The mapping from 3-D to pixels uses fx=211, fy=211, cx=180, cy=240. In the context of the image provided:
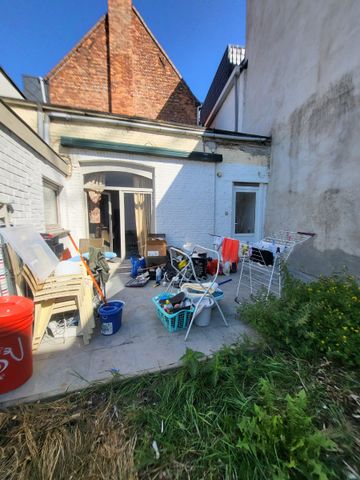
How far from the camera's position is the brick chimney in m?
7.16

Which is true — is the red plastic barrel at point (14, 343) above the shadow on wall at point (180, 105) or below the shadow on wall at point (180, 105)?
below

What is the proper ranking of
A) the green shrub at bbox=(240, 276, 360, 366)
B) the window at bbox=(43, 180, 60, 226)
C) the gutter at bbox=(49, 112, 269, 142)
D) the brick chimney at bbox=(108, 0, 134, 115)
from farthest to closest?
the brick chimney at bbox=(108, 0, 134, 115) → the gutter at bbox=(49, 112, 269, 142) → the window at bbox=(43, 180, 60, 226) → the green shrub at bbox=(240, 276, 360, 366)

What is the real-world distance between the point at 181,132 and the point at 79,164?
266 centimetres

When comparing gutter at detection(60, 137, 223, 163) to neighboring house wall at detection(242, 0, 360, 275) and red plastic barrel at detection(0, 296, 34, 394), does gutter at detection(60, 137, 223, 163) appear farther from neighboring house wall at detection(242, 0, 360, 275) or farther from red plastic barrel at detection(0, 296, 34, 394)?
red plastic barrel at detection(0, 296, 34, 394)

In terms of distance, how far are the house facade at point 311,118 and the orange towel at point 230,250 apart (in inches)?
54.6

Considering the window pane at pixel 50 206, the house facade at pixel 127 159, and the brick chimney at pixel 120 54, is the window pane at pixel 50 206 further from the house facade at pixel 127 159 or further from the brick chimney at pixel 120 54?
the brick chimney at pixel 120 54

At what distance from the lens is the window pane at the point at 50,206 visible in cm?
389

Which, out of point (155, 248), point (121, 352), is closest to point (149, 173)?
point (155, 248)

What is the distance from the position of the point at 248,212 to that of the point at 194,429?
595 centimetres

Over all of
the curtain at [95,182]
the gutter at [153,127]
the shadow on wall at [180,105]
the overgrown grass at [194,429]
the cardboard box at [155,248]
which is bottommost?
the overgrown grass at [194,429]

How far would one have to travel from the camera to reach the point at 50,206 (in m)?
4.14

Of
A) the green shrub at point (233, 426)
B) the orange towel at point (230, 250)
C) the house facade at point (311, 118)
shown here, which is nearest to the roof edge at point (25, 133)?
the green shrub at point (233, 426)

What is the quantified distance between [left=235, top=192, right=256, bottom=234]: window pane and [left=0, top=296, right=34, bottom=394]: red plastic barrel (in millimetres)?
5728

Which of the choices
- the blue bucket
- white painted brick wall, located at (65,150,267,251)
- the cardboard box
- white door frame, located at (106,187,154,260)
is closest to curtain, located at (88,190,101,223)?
white painted brick wall, located at (65,150,267,251)
